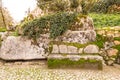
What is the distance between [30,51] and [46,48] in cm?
77

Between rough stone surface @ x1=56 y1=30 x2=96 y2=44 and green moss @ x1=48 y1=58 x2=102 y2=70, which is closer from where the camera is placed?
green moss @ x1=48 y1=58 x2=102 y2=70

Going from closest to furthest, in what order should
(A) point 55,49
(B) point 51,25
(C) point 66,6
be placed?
(A) point 55,49 < (B) point 51,25 < (C) point 66,6

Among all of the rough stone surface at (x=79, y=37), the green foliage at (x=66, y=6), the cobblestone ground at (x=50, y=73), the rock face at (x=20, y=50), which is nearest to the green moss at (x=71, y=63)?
the cobblestone ground at (x=50, y=73)

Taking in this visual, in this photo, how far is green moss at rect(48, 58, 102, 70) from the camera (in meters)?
11.7

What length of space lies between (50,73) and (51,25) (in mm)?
2905

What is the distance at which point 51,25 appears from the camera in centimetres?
1297

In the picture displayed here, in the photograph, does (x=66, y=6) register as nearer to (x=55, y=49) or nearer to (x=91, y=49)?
(x=55, y=49)

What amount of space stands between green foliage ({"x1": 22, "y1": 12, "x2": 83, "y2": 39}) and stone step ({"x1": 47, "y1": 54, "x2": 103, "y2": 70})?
4.57 ft

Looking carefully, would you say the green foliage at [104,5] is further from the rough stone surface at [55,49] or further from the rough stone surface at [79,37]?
the rough stone surface at [55,49]

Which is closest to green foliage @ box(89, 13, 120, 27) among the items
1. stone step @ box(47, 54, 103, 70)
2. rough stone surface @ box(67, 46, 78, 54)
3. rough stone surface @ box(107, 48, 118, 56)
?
rough stone surface @ box(107, 48, 118, 56)

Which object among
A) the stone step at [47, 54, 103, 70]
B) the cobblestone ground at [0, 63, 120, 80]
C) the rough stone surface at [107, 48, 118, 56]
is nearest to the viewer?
the cobblestone ground at [0, 63, 120, 80]

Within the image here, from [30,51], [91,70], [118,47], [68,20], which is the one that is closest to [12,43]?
[30,51]

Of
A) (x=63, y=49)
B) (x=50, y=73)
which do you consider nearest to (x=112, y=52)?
(x=63, y=49)

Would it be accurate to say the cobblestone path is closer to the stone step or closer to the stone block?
the stone step
